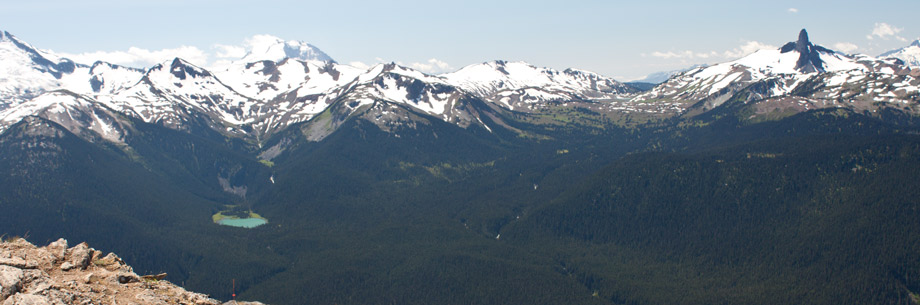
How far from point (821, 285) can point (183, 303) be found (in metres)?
202

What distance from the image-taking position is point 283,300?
190 metres

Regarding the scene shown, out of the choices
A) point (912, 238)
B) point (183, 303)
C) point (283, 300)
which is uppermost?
point (183, 303)

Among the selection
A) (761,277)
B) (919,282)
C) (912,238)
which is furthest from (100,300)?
(912,238)

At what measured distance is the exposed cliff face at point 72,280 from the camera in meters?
32.4

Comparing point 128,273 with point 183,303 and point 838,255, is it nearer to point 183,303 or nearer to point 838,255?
point 183,303

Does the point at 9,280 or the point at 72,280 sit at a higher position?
the point at 9,280

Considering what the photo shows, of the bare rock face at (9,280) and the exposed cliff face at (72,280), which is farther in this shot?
the exposed cliff face at (72,280)

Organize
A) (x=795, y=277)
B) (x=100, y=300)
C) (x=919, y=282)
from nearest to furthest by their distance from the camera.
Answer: (x=100, y=300) < (x=919, y=282) < (x=795, y=277)

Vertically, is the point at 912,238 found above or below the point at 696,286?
above

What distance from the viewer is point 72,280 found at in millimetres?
35844

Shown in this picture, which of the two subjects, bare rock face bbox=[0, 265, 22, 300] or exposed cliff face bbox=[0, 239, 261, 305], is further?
exposed cliff face bbox=[0, 239, 261, 305]

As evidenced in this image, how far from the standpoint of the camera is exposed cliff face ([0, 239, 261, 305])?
106 ft

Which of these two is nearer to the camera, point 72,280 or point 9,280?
point 9,280

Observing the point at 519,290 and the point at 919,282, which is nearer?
the point at 919,282
